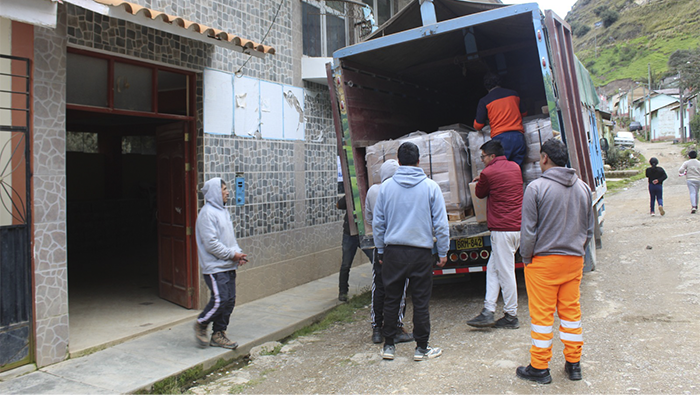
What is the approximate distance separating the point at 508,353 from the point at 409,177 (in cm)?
161

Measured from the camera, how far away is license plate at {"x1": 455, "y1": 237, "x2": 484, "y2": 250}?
5.39 metres

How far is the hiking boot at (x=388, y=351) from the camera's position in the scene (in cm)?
416

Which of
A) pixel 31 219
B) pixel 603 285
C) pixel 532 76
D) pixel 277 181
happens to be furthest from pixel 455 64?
pixel 31 219

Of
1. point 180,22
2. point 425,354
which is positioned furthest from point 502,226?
point 180,22

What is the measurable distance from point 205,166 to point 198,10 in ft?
5.80

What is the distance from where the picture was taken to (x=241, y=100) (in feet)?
20.6

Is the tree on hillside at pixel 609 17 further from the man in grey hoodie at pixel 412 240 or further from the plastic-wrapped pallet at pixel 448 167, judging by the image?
the man in grey hoodie at pixel 412 240

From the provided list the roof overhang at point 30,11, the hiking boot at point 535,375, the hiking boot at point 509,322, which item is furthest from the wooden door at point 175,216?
the hiking boot at point 535,375

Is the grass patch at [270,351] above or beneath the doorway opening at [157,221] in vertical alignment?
beneath

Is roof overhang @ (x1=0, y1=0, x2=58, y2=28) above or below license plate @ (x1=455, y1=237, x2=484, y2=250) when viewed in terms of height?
above

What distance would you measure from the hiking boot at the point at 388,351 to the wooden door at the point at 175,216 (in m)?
2.67

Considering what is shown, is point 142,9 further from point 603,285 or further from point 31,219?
point 603,285

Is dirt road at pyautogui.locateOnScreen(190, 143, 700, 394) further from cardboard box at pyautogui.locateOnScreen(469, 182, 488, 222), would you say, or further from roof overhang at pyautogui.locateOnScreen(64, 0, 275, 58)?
roof overhang at pyautogui.locateOnScreen(64, 0, 275, 58)

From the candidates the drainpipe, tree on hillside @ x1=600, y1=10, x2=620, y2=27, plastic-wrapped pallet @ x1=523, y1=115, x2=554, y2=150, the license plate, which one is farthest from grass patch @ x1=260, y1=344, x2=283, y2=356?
tree on hillside @ x1=600, y1=10, x2=620, y2=27
